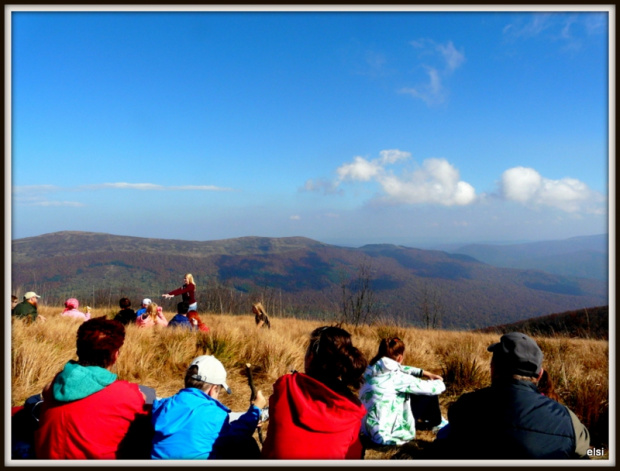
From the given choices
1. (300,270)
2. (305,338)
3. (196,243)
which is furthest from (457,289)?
(305,338)

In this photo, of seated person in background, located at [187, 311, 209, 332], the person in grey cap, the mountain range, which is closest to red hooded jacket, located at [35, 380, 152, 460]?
the person in grey cap

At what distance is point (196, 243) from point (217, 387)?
156070 millimetres

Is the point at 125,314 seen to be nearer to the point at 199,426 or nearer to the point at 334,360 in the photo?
the point at 199,426

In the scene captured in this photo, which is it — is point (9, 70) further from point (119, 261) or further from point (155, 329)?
point (119, 261)

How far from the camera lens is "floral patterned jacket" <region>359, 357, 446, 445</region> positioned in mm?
3771

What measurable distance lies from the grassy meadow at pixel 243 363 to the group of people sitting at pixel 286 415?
1.53 meters

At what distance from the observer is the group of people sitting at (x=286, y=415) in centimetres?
253

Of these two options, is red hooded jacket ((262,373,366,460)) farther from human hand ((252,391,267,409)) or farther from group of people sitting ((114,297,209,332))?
group of people sitting ((114,297,209,332))

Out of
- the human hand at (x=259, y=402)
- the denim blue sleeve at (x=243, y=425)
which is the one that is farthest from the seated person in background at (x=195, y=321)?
the denim blue sleeve at (x=243, y=425)

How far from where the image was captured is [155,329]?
806 cm

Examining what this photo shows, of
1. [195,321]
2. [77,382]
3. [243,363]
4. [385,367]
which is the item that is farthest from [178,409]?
[195,321]

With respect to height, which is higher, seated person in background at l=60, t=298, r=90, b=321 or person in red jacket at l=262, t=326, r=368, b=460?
person in red jacket at l=262, t=326, r=368, b=460

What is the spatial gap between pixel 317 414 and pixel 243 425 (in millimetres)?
654

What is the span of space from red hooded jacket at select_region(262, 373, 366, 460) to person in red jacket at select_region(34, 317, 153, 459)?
887mm
